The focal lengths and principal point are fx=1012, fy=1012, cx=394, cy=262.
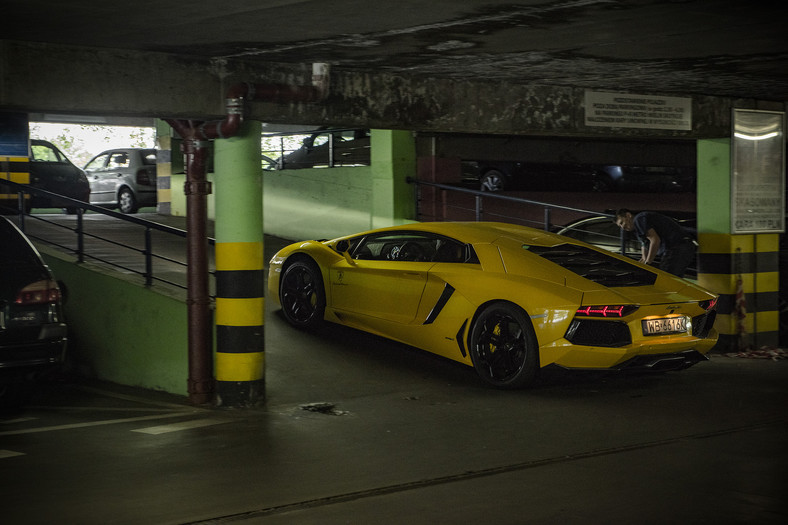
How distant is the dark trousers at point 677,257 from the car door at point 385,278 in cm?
317

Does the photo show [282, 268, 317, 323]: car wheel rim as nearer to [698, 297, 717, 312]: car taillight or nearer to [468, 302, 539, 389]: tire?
[468, 302, 539, 389]: tire

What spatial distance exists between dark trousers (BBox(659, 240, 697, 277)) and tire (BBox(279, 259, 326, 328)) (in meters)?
4.02

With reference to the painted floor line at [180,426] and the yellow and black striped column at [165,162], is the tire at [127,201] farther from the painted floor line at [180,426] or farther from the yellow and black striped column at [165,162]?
the painted floor line at [180,426]

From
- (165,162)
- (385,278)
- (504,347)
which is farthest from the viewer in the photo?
(165,162)

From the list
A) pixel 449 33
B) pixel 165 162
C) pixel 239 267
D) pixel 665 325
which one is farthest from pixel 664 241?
pixel 165 162

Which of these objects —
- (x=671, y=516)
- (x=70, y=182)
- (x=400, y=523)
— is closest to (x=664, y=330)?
(x=671, y=516)

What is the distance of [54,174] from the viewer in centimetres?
1883

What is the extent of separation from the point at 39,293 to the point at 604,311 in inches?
184

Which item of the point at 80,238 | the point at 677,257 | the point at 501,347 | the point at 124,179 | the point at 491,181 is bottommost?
the point at 501,347

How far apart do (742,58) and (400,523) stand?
607 cm

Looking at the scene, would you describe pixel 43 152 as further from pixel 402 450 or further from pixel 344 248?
pixel 402 450

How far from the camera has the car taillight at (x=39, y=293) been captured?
26.2 ft

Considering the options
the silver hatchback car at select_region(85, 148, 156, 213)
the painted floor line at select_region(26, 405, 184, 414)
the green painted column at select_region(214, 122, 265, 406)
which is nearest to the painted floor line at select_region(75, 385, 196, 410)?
the painted floor line at select_region(26, 405, 184, 414)

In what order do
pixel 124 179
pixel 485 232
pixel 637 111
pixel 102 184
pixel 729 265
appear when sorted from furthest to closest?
pixel 102 184, pixel 124 179, pixel 729 265, pixel 637 111, pixel 485 232
